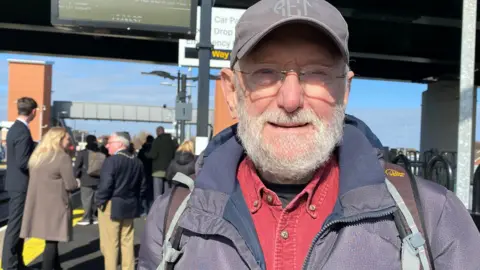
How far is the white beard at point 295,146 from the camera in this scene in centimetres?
144

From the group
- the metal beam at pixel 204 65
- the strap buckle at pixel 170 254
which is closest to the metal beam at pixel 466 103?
the metal beam at pixel 204 65

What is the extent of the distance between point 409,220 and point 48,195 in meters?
5.11

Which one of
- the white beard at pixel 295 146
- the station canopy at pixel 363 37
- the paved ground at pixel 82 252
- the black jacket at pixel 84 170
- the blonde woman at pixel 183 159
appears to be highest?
the station canopy at pixel 363 37

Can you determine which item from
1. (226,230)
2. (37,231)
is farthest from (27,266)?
(226,230)

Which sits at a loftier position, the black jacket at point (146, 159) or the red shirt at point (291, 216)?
the red shirt at point (291, 216)

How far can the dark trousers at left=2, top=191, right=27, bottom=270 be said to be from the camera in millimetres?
5648

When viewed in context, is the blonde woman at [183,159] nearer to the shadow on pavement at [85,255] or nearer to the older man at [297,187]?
the shadow on pavement at [85,255]

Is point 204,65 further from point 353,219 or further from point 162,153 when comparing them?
point 162,153

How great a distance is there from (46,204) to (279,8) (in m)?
4.94

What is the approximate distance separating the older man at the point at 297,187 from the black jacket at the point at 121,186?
13.7ft

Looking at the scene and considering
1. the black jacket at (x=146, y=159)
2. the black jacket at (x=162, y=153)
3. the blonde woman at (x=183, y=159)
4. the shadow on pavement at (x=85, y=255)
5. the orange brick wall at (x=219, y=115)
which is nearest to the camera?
the shadow on pavement at (x=85, y=255)

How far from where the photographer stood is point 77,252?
289 inches

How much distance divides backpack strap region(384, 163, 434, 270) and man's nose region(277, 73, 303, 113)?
0.34m

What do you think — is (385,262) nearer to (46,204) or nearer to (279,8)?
(279,8)
